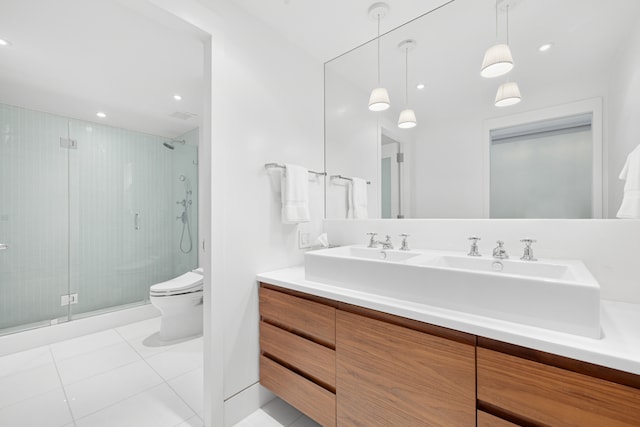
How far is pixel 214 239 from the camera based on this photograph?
1.31 metres

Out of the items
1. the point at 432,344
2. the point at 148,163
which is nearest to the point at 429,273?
the point at 432,344

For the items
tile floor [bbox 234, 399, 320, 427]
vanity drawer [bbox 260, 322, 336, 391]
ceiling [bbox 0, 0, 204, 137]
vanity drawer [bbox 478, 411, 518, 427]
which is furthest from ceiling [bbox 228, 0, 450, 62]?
tile floor [bbox 234, 399, 320, 427]

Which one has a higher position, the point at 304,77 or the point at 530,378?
the point at 304,77

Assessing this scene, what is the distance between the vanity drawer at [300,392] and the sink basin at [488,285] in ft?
1.63

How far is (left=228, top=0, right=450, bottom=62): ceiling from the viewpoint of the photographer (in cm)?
142

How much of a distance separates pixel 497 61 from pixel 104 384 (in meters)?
2.99

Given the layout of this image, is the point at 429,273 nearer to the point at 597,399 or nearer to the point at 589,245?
the point at 597,399

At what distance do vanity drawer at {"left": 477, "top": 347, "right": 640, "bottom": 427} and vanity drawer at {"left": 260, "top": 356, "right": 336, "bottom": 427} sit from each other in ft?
2.19

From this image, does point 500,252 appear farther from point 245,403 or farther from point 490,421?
point 245,403

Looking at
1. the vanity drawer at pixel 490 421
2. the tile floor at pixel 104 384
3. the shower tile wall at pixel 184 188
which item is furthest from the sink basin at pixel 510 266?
the shower tile wall at pixel 184 188

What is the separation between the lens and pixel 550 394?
675mm

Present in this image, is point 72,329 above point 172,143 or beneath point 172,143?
beneath

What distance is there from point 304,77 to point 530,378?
196 cm

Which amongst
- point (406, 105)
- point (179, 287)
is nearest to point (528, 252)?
point (406, 105)
